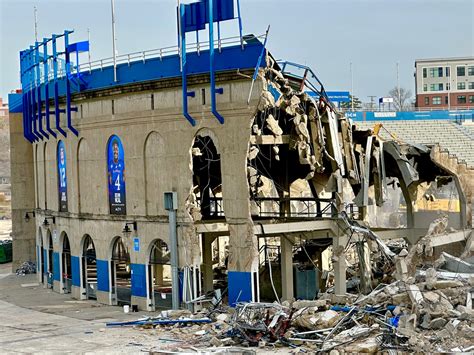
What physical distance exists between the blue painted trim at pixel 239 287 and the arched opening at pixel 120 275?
21.7 ft

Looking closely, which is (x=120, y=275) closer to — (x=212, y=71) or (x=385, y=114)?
(x=212, y=71)

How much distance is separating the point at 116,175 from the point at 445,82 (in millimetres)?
76808

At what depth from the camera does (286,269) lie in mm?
36719

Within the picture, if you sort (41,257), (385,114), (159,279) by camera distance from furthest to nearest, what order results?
1. (385,114)
2. (41,257)
3. (159,279)

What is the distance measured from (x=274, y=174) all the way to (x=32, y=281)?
15.3 meters

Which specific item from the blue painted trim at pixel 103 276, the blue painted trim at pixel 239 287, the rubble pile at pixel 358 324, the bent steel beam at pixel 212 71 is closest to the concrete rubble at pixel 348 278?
the rubble pile at pixel 358 324

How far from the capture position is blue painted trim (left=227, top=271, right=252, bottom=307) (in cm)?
3178

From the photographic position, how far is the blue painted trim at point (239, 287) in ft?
104

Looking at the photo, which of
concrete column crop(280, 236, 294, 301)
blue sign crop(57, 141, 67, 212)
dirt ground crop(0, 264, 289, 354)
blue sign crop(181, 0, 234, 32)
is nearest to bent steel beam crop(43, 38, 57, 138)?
blue sign crop(57, 141, 67, 212)

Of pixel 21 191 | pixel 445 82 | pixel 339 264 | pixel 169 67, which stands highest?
pixel 445 82

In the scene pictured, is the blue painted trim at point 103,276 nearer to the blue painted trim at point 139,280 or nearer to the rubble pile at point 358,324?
the blue painted trim at point 139,280

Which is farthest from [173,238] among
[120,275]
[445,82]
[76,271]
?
[445,82]

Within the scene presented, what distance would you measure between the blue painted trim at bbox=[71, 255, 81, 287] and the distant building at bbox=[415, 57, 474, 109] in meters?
72.5

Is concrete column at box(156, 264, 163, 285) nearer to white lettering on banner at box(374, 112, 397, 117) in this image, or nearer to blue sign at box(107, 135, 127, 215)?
blue sign at box(107, 135, 127, 215)
